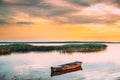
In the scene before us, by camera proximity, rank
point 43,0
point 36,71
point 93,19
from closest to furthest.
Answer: point 43,0 < point 93,19 < point 36,71

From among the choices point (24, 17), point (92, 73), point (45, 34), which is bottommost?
point (92, 73)

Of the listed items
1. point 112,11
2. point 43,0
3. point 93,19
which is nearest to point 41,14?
point 43,0

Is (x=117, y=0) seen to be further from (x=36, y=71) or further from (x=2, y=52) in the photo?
(x=2, y=52)

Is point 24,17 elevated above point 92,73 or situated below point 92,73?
above

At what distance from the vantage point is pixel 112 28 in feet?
20.8

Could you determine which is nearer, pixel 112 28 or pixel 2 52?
pixel 112 28

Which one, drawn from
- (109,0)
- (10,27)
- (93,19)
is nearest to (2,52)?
(10,27)

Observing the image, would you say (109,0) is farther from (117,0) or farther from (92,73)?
(92,73)

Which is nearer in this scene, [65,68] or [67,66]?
[65,68]

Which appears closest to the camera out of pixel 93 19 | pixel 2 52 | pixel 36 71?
pixel 93 19

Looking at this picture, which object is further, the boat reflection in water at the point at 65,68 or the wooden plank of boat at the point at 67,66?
the wooden plank of boat at the point at 67,66

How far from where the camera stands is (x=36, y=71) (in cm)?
682

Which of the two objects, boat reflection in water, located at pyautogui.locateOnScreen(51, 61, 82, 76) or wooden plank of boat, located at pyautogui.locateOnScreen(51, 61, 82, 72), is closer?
boat reflection in water, located at pyautogui.locateOnScreen(51, 61, 82, 76)

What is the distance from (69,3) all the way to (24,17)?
1025 millimetres
